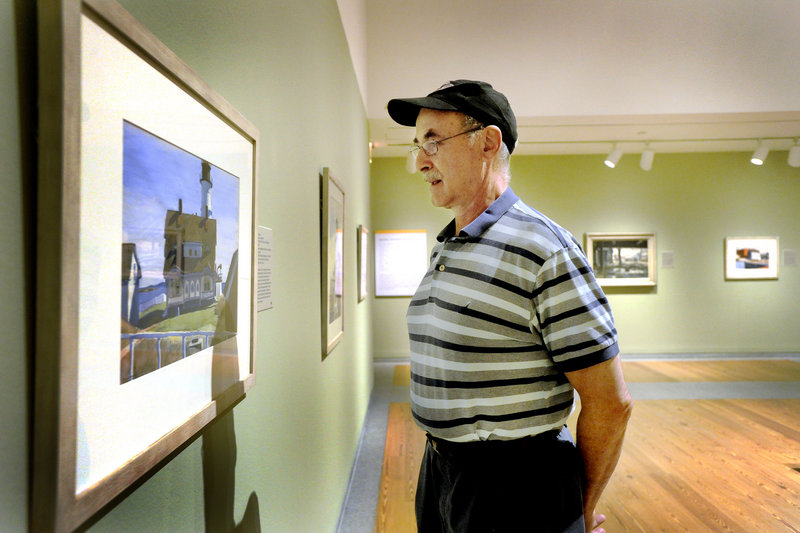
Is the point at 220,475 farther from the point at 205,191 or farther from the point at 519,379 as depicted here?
the point at 519,379

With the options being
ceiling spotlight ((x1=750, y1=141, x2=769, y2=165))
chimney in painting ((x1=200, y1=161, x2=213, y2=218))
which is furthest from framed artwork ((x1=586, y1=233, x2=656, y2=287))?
chimney in painting ((x1=200, y1=161, x2=213, y2=218))

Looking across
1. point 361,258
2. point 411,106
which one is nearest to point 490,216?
point 411,106

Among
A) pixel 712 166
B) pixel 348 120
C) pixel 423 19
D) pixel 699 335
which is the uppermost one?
pixel 423 19

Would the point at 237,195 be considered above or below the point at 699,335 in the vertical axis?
above

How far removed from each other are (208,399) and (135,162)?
1.63ft

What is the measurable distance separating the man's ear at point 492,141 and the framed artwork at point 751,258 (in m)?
8.36

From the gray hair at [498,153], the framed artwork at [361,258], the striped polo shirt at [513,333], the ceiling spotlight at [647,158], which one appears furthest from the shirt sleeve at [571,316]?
the ceiling spotlight at [647,158]

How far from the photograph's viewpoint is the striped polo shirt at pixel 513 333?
→ 3.60 feet

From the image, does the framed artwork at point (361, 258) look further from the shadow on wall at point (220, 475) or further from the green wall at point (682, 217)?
A: the shadow on wall at point (220, 475)

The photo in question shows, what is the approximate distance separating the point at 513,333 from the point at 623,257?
296 inches

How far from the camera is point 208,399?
89 centimetres

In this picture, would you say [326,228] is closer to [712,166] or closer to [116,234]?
[116,234]

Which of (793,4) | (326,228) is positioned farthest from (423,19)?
(793,4)

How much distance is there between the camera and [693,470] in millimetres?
3537
